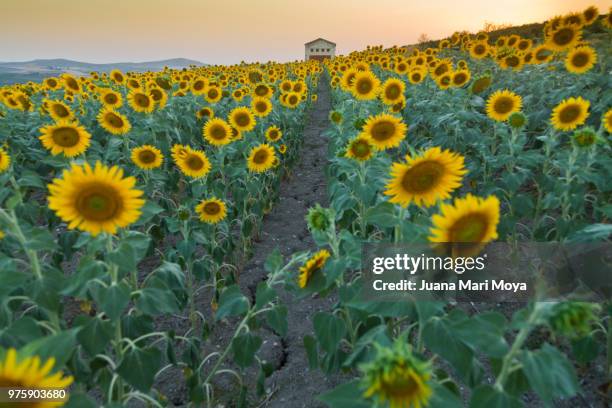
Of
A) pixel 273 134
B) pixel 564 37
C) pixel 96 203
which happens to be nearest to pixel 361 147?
pixel 96 203

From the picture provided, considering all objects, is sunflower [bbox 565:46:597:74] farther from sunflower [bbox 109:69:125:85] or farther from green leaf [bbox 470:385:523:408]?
sunflower [bbox 109:69:125:85]

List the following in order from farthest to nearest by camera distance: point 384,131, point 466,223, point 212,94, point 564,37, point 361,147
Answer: point 212,94, point 564,37, point 384,131, point 361,147, point 466,223

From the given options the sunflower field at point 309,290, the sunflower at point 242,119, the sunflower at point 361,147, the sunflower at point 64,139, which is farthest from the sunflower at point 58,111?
the sunflower at point 361,147

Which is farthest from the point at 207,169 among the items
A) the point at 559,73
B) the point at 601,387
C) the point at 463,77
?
the point at 559,73

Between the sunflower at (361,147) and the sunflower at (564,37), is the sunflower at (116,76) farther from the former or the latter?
the sunflower at (564,37)

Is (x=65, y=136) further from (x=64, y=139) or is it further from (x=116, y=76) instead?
(x=116, y=76)

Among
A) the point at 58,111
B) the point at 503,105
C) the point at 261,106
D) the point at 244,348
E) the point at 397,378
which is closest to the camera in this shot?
the point at 397,378

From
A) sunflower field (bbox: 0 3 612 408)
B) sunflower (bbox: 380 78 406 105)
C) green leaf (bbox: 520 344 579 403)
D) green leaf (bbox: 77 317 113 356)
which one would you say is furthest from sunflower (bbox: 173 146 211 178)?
green leaf (bbox: 520 344 579 403)

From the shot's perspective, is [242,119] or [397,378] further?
[242,119]

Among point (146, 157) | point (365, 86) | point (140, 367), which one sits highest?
point (365, 86)

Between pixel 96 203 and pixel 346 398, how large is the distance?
1.40 metres

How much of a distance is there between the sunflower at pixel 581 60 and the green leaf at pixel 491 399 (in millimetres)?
6414

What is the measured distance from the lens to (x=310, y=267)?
2.02 meters

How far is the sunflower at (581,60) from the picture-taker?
19.2ft
